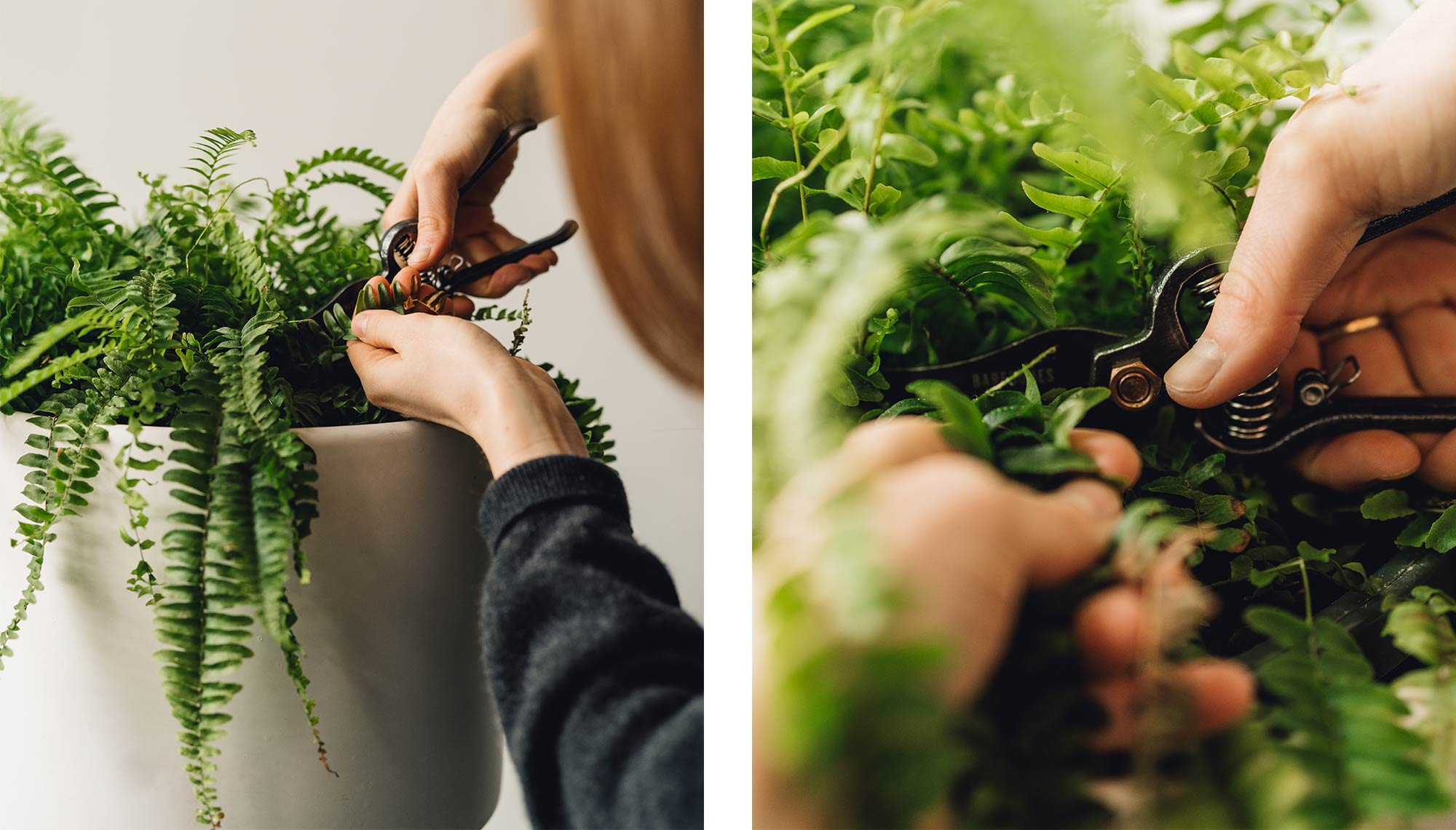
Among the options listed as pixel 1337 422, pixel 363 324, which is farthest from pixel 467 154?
pixel 1337 422

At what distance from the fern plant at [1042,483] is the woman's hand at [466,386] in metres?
0.14

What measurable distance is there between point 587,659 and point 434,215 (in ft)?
1.04

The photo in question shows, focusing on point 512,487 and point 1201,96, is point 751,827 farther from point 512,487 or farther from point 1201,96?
point 1201,96

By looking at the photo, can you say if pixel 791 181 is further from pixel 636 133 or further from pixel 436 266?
pixel 436 266

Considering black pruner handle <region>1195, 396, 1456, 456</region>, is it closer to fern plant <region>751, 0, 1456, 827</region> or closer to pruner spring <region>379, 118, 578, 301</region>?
fern plant <region>751, 0, 1456, 827</region>

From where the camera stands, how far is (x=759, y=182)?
50 centimetres

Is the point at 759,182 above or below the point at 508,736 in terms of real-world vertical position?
above

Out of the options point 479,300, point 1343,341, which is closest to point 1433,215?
point 1343,341

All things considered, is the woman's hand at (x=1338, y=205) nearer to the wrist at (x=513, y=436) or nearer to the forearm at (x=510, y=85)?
the wrist at (x=513, y=436)

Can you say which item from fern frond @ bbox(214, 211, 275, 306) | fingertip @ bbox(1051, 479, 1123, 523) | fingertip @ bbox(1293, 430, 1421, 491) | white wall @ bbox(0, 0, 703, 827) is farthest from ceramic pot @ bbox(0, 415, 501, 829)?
fingertip @ bbox(1293, 430, 1421, 491)

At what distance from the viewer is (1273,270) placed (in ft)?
1.22

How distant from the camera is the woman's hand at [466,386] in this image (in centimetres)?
39

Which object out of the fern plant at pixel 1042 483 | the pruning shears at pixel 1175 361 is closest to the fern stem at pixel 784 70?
the fern plant at pixel 1042 483

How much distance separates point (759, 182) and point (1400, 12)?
15.8 inches
